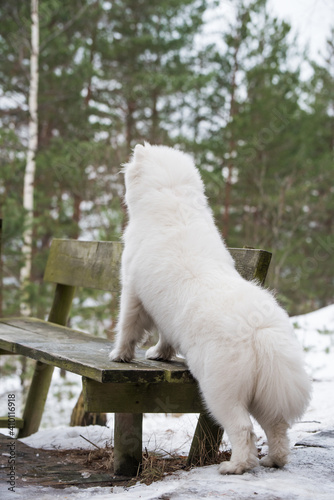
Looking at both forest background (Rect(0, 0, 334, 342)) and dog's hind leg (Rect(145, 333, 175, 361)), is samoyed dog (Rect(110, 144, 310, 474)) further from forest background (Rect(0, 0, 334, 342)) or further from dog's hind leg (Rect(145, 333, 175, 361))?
forest background (Rect(0, 0, 334, 342))

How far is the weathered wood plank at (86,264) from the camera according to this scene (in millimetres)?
4223

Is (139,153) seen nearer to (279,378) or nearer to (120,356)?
(120,356)

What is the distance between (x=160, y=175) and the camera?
3.25 m

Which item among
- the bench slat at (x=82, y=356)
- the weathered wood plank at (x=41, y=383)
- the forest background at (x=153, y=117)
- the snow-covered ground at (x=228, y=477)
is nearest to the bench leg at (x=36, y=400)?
the weathered wood plank at (x=41, y=383)

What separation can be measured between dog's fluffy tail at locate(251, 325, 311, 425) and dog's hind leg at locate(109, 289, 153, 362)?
0.80m

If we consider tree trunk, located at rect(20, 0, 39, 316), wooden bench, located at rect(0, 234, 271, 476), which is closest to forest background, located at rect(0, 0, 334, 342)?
tree trunk, located at rect(20, 0, 39, 316)

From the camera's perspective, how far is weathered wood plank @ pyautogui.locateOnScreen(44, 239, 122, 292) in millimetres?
4223

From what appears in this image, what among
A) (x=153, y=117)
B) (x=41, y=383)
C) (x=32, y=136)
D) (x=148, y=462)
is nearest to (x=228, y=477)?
(x=148, y=462)

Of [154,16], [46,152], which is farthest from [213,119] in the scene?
[46,152]

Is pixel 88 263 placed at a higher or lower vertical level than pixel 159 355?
higher

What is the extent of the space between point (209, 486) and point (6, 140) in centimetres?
1213

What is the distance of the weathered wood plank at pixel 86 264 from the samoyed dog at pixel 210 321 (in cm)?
103

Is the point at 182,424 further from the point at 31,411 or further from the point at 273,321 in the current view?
the point at 273,321

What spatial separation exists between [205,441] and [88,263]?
2.02m
